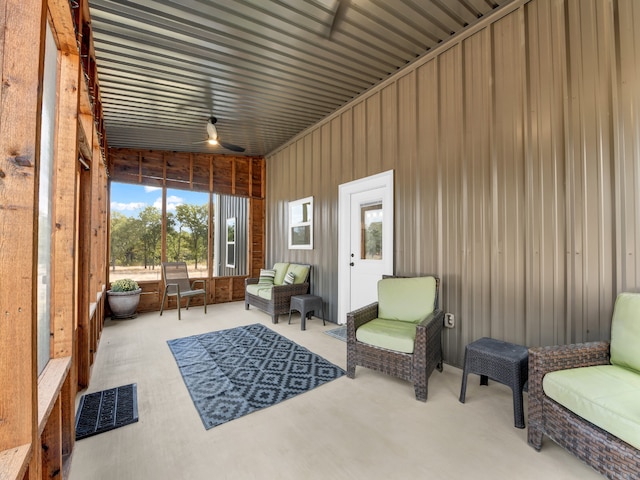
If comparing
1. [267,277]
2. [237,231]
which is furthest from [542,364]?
[237,231]

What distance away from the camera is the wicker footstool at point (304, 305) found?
4.29m

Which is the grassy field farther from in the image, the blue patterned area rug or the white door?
the white door

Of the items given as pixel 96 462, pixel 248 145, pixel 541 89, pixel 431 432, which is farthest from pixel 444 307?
pixel 248 145

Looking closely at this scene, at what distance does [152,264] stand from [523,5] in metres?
6.43

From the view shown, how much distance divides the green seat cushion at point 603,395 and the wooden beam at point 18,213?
95.1 inches

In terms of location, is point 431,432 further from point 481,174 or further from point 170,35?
point 170,35

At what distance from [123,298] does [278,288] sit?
262 centimetres

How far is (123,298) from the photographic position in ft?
15.5

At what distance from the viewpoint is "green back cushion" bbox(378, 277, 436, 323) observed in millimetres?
2814

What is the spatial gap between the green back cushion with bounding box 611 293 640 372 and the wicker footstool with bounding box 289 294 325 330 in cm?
329

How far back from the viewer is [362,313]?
285 cm

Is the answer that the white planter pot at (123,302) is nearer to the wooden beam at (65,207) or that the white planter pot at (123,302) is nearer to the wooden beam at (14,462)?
the wooden beam at (65,207)

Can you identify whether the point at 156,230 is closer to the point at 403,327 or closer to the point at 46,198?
the point at 46,198

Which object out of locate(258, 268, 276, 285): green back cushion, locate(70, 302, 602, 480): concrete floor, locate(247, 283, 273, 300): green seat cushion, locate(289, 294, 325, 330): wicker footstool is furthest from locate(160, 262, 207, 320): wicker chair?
locate(70, 302, 602, 480): concrete floor
